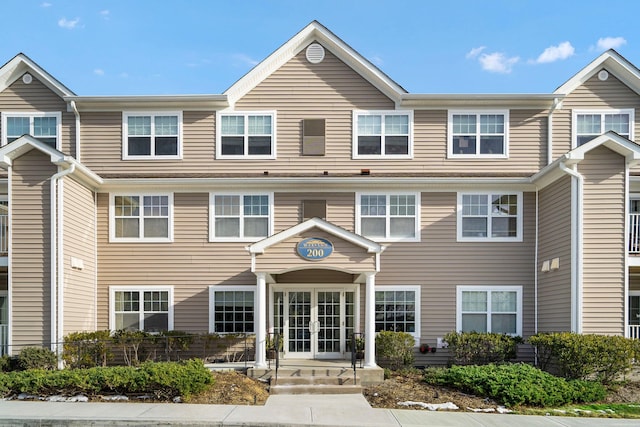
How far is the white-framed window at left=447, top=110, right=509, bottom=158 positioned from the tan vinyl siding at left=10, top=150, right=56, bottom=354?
1102cm

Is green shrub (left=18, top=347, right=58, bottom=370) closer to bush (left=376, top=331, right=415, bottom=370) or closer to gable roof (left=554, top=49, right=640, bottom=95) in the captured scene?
bush (left=376, top=331, right=415, bottom=370)

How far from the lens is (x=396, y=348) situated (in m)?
15.7

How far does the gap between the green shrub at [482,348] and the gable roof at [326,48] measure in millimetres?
7097

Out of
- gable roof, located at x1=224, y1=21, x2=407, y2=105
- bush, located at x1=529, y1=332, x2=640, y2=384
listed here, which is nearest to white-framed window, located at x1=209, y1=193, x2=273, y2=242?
gable roof, located at x1=224, y1=21, x2=407, y2=105

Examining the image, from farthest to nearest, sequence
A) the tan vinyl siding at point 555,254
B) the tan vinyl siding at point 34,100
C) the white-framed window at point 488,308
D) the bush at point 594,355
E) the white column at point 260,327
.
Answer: the tan vinyl siding at point 34,100, the white-framed window at point 488,308, the tan vinyl siding at point 555,254, the white column at point 260,327, the bush at point 594,355

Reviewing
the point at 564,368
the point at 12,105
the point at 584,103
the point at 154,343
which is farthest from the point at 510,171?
the point at 12,105

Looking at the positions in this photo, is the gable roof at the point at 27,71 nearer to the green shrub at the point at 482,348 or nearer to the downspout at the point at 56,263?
the downspout at the point at 56,263

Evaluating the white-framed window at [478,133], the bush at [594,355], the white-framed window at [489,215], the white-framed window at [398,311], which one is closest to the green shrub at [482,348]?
the white-framed window at [398,311]

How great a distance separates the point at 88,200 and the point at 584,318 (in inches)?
523

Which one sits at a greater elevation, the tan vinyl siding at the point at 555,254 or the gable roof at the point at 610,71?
the gable roof at the point at 610,71

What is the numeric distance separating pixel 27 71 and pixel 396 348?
13.4 m

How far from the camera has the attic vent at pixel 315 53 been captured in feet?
59.0

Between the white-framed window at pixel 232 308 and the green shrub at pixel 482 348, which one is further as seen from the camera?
the white-framed window at pixel 232 308

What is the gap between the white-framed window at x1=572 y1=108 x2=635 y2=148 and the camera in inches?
699
